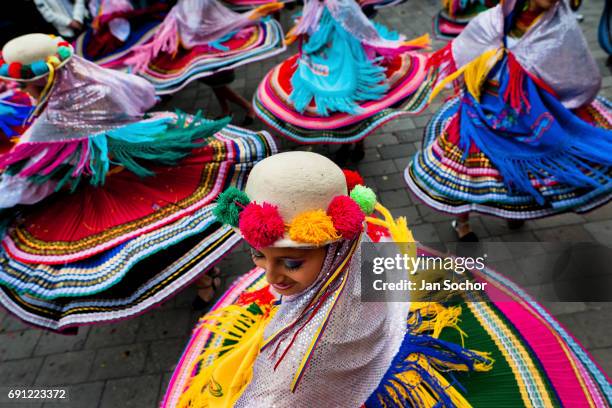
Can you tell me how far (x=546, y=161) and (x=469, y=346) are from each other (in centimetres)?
124

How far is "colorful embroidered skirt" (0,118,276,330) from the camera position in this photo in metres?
2.24

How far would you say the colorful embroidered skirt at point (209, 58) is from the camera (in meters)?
3.93

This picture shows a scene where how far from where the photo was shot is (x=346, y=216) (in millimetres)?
1180

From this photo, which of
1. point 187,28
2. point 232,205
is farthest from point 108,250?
point 187,28

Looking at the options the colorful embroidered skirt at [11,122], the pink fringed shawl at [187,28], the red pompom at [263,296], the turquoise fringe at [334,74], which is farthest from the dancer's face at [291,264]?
the pink fringed shawl at [187,28]

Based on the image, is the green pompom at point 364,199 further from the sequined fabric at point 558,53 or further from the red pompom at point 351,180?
→ the sequined fabric at point 558,53

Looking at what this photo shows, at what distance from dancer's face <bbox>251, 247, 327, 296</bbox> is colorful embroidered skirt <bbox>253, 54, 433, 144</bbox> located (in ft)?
6.81

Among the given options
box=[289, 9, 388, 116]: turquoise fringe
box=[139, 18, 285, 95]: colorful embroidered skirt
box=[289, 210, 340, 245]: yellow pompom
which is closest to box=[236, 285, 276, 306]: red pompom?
box=[289, 210, 340, 245]: yellow pompom

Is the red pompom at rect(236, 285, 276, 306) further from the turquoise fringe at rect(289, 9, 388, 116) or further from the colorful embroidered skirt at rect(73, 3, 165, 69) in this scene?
the colorful embroidered skirt at rect(73, 3, 165, 69)

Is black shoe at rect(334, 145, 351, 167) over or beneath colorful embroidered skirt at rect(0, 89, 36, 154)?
beneath

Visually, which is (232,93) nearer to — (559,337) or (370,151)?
(370,151)

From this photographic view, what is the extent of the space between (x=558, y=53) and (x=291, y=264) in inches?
81.2

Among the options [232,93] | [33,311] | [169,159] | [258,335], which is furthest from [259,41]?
[258,335]

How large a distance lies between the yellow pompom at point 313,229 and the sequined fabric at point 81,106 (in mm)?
1848
